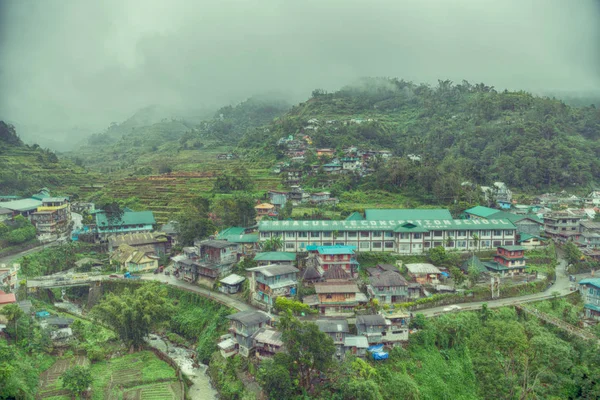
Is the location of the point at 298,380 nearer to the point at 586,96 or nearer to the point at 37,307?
the point at 37,307

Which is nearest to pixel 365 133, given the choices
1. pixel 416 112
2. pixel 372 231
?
pixel 416 112

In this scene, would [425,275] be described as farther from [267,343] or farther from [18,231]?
[18,231]

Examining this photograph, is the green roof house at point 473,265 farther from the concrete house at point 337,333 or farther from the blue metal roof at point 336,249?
the concrete house at point 337,333

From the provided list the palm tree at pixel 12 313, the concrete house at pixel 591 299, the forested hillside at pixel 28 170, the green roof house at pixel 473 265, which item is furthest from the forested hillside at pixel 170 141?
the concrete house at pixel 591 299

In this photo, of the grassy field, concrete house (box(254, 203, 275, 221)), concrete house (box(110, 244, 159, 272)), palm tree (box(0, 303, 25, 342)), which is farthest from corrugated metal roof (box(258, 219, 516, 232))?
palm tree (box(0, 303, 25, 342))

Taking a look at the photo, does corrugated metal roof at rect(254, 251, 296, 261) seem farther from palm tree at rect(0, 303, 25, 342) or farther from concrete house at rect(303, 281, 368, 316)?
palm tree at rect(0, 303, 25, 342)
